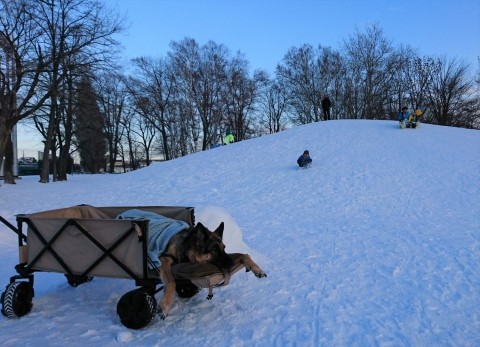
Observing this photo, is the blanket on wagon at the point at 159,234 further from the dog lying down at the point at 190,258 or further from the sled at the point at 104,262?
the sled at the point at 104,262

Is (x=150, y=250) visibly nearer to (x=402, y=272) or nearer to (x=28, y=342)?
(x=28, y=342)

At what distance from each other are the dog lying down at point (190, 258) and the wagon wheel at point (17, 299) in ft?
5.75

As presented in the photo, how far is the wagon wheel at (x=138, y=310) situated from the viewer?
4.34 metres

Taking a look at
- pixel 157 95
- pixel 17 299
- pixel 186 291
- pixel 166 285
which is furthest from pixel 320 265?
pixel 157 95

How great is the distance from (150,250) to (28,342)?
1.58 metres

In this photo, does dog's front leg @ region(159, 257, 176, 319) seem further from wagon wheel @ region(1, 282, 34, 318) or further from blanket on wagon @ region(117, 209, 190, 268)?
wagon wheel @ region(1, 282, 34, 318)

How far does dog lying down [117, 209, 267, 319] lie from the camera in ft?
13.4

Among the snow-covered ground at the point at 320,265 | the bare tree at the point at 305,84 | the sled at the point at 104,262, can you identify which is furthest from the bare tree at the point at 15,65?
the bare tree at the point at 305,84

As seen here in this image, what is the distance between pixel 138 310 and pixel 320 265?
11.7ft

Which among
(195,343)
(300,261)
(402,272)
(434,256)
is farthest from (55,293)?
(434,256)

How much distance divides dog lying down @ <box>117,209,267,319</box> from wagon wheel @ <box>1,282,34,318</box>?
175 cm

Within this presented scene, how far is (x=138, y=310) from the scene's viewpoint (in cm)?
436

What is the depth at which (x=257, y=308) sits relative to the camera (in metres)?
5.00

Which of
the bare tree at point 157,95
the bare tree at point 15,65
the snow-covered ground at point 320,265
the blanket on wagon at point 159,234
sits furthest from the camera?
the bare tree at point 157,95
